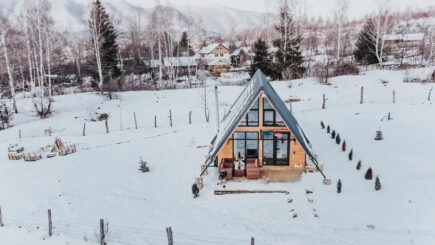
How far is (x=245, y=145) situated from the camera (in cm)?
1507

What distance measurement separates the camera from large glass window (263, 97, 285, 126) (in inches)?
567

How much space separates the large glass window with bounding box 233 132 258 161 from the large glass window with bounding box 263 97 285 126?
32.3 inches

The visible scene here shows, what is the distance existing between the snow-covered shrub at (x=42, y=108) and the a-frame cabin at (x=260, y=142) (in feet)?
60.8

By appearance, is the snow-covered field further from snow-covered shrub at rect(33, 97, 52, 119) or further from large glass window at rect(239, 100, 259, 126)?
large glass window at rect(239, 100, 259, 126)

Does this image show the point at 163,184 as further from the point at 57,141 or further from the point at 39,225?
the point at 57,141

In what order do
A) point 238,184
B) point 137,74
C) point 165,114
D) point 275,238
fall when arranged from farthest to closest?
→ point 137,74 → point 165,114 → point 238,184 → point 275,238

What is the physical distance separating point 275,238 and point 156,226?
442 centimetres

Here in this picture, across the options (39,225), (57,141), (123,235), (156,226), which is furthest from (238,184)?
(57,141)

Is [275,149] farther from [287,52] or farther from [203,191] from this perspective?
[287,52]

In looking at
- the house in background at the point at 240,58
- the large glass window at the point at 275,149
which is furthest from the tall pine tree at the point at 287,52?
the house in background at the point at 240,58

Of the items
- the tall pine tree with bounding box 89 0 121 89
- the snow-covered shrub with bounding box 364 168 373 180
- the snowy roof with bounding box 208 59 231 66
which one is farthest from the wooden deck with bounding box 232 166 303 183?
the snowy roof with bounding box 208 59 231 66

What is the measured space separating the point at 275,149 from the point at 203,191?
157 inches

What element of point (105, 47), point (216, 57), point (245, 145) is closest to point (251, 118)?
point (245, 145)

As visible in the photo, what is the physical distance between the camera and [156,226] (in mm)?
11711
